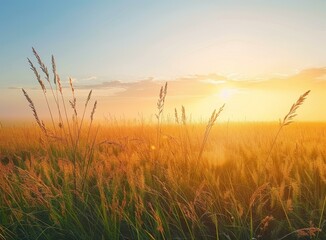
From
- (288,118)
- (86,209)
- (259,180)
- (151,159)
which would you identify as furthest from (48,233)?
(288,118)

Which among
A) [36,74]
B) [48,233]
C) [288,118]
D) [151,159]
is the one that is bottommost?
[48,233]

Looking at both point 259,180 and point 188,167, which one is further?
point 188,167

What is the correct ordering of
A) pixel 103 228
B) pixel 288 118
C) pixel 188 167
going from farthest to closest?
pixel 188 167 < pixel 288 118 < pixel 103 228

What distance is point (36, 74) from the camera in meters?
3.26

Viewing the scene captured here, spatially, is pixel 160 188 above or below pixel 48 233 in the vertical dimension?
above

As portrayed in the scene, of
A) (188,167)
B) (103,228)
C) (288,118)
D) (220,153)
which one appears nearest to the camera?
(103,228)

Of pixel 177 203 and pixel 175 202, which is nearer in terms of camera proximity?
pixel 177 203

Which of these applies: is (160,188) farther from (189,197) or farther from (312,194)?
(312,194)

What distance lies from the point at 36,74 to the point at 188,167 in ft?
5.33

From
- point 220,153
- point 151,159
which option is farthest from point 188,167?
point 220,153

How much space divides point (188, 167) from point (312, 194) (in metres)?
1.13

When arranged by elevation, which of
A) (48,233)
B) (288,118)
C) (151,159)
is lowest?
Answer: (48,233)

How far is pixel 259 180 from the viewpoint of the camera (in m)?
3.20

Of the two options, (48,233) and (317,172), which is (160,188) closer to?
(48,233)
